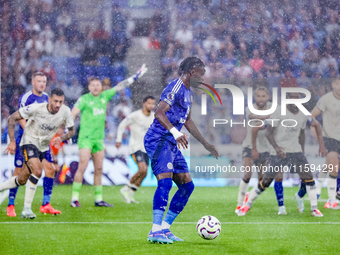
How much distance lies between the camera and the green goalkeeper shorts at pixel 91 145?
293 inches

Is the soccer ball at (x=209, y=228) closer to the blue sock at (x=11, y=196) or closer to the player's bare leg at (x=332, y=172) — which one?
the blue sock at (x=11, y=196)

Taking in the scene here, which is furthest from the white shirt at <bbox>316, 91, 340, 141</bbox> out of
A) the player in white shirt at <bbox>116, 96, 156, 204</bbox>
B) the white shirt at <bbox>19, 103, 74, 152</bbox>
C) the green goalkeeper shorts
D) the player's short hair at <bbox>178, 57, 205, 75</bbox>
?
the white shirt at <bbox>19, 103, 74, 152</bbox>

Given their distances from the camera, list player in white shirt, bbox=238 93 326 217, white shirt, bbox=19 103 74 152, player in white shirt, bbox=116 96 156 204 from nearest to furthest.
Answer: 1. white shirt, bbox=19 103 74 152
2. player in white shirt, bbox=238 93 326 217
3. player in white shirt, bbox=116 96 156 204

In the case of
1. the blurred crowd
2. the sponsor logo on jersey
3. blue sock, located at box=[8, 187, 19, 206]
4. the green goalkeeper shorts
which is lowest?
blue sock, located at box=[8, 187, 19, 206]

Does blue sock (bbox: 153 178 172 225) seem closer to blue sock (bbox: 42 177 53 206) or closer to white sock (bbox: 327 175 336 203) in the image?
blue sock (bbox: 42 177 53 206)

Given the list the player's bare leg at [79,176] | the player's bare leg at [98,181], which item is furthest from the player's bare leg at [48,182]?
the player's bare leg at [98,181]

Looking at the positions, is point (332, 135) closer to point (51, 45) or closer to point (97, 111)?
point (97, 111)

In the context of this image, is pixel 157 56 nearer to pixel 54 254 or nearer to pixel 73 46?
pixel 73 46

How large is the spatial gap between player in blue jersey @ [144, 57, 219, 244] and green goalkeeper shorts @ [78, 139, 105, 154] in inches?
126

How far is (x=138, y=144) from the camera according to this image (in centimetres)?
773

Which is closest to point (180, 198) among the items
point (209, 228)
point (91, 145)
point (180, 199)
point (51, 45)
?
point (180, 199)

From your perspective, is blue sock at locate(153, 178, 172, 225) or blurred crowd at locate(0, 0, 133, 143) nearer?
blue sock at locate(153, 178, 172, 225)

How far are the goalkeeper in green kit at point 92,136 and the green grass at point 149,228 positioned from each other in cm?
29

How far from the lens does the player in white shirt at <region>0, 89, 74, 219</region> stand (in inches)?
233
